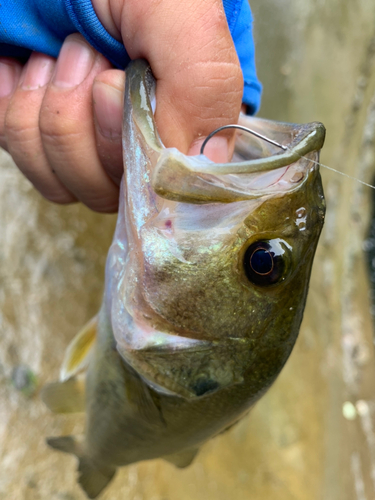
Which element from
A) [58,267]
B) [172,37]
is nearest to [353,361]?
[58,267]

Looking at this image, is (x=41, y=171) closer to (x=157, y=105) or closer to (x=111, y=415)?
(x=157, y=105)

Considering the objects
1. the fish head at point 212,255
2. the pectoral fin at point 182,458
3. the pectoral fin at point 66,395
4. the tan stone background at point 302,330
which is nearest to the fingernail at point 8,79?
the fish head at point 212,255

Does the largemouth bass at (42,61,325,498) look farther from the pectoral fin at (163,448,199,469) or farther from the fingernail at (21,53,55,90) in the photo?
the pectoral fin at (163,448,199,469)

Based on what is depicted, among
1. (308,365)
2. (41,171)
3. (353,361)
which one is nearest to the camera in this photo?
(41,171)

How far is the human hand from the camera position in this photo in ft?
2.23

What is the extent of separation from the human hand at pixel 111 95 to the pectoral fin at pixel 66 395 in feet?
2.53

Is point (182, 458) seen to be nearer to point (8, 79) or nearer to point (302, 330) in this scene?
point (8, 79)

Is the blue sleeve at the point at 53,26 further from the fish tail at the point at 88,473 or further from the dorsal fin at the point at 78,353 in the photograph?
the fish tail at the point at 88,473

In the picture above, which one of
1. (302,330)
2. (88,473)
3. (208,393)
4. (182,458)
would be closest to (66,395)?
(88,473)

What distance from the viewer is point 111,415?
1155 millimetres

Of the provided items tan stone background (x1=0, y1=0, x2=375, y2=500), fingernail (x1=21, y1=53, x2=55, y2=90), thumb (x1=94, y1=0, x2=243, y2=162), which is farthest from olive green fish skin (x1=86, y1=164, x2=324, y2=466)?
tan stone background (x1=0, y1=0, x2=375, y2=500)

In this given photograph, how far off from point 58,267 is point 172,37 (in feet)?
6.19

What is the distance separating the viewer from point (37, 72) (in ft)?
2.85

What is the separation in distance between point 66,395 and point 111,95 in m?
1.16
